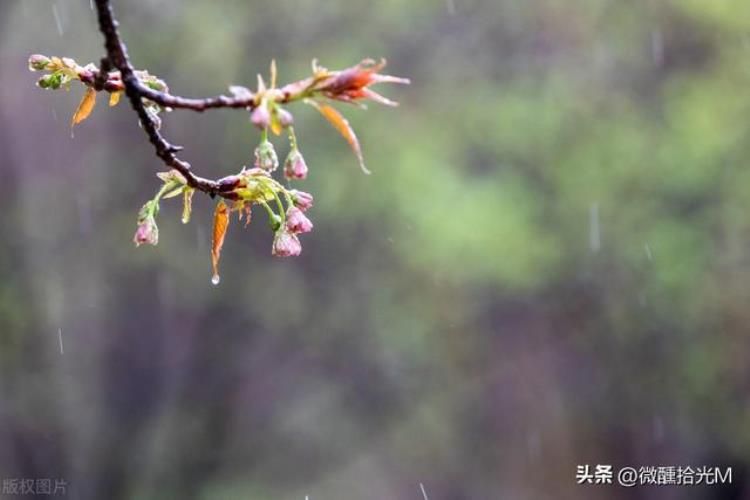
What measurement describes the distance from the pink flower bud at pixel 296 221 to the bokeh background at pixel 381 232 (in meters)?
6.06

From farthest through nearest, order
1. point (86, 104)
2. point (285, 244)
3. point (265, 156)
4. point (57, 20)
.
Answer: point (57, 20)
point (285, 244)
point (86, 104)
point (265, 156)

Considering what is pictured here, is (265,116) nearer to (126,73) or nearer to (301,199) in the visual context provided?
(126,73)

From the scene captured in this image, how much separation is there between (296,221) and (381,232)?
6583mm

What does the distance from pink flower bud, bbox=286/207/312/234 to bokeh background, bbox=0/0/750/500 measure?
606 cm

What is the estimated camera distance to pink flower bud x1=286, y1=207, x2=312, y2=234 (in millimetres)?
1325

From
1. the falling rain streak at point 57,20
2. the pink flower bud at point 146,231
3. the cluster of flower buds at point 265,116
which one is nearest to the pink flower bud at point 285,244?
the cluster of flower buds at point 265,116

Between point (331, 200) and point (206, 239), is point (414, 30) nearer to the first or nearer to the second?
point (331, 200)

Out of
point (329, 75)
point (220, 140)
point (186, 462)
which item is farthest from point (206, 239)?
point (329, 75)

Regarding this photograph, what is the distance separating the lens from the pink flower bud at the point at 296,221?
1325 mm

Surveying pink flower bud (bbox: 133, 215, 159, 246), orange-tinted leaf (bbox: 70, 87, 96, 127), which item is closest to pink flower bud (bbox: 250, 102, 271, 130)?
orange-tinted leaf (bbox: 70, 87, 96, 127)

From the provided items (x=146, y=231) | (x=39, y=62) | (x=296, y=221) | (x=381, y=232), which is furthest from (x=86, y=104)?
(x=381, y=232)

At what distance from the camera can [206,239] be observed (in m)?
7.88

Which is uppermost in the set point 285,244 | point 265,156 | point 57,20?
point 57,20

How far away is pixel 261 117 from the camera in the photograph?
38.5 inches
